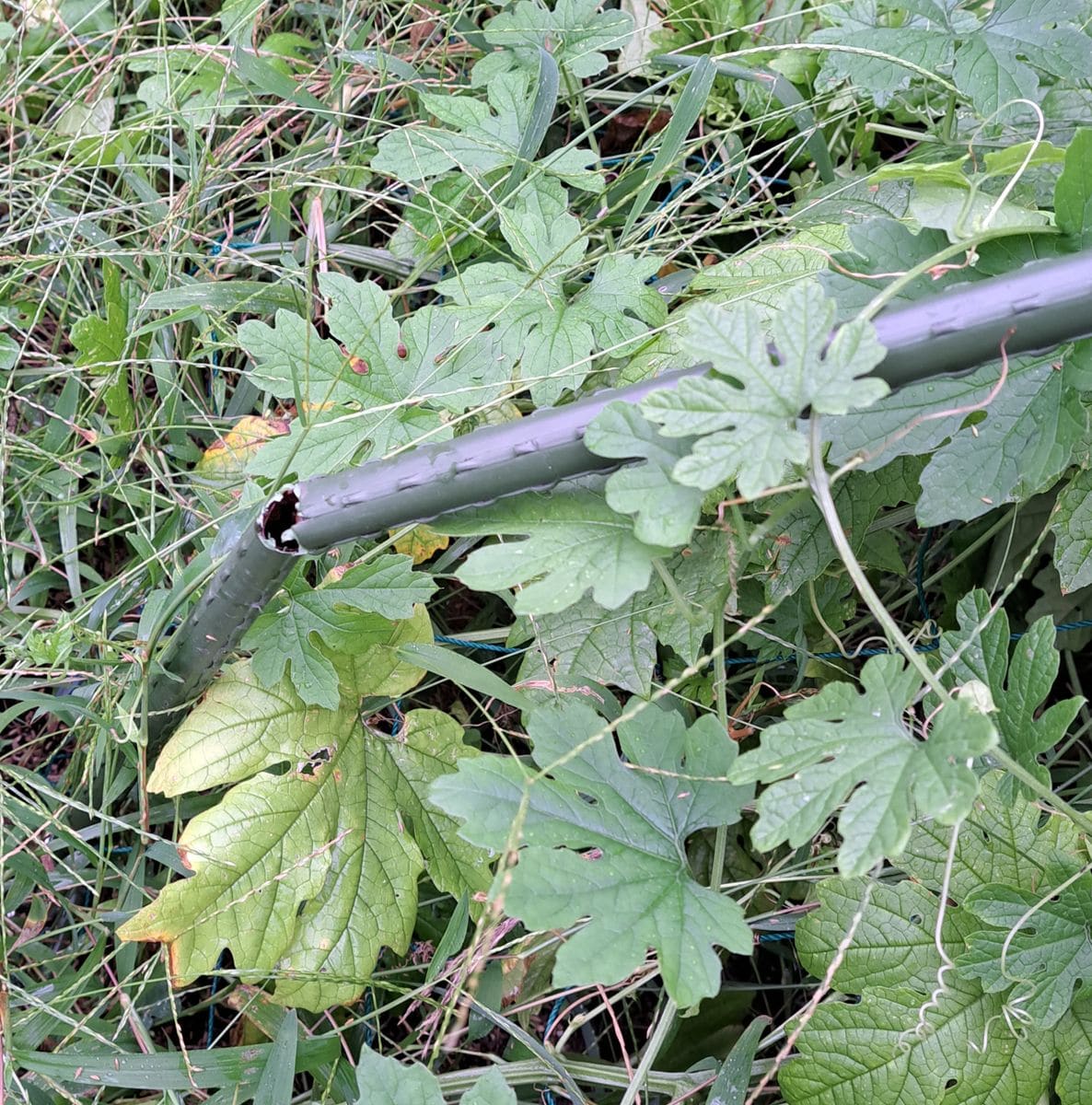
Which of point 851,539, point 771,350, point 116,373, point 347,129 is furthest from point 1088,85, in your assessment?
point 116,373

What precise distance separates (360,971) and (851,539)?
858 millimetres

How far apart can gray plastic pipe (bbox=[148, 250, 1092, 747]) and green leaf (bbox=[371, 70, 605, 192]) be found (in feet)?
2.44

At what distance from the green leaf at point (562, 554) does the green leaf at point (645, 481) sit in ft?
0.12

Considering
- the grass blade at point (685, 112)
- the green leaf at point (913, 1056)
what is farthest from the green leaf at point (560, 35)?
the green leaf at point (913, 1056)

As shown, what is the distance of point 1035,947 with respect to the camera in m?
1.17

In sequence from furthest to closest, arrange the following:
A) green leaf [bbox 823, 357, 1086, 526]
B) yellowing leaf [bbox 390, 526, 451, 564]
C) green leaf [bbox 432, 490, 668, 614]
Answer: yellowing leaf [bbox 390, 526, 451, 564]
green leaf [bbox 823, 357, 1086, 526]
green leaf [bbox 432, 490, 668, 614]

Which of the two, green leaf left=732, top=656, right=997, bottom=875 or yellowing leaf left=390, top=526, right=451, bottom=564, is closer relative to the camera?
green leaf left=732, top=656, right=997, bottom=875

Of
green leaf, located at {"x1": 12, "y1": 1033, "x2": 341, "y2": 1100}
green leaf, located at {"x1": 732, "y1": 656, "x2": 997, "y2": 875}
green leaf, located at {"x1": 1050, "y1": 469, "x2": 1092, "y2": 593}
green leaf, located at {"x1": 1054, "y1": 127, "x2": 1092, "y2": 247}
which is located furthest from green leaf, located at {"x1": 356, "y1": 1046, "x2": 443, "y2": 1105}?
green leaf, located at {"x1": 1054, "y1": 127, "x2": 1092, "y2": 247}

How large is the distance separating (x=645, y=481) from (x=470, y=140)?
0.93 m

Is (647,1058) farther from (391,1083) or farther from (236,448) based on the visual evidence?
(236,448)

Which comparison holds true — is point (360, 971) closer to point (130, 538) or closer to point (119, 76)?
point (130, 538)

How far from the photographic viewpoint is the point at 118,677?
1.48 m

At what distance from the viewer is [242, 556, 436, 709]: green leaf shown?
4.25 feet

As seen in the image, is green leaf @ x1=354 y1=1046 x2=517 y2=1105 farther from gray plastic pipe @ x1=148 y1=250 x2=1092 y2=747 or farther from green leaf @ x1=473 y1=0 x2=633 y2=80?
green leaf @ x1=473 y1=0 x2=633 y2=80
